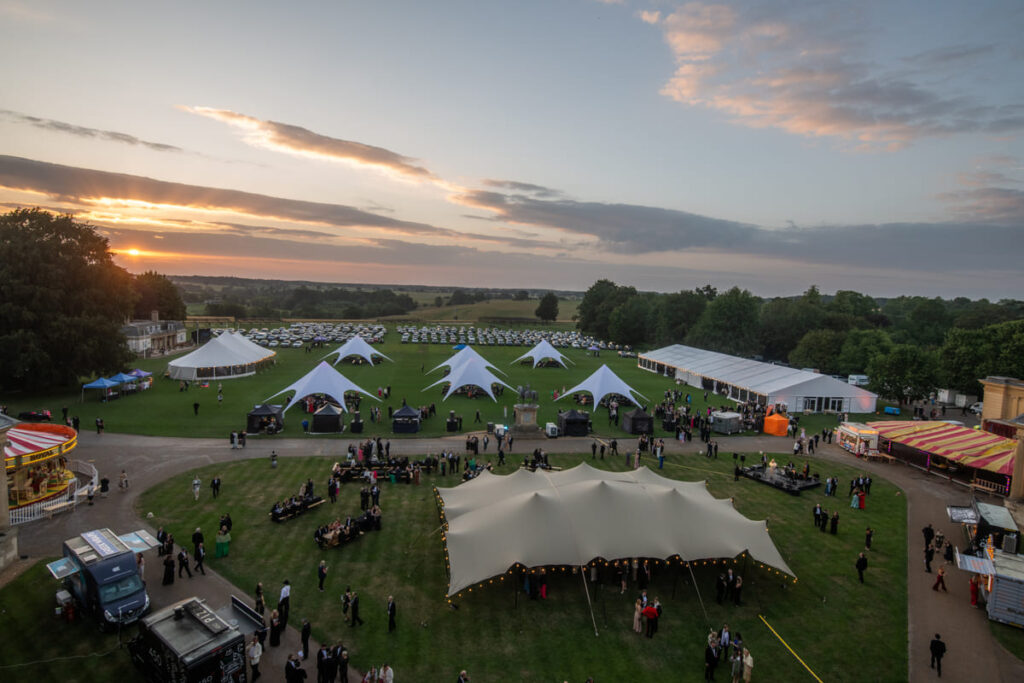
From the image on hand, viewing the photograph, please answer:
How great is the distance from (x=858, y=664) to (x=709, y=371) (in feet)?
116

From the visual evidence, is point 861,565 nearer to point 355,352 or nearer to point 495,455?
point 495,455

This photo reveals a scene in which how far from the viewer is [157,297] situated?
7031 cm

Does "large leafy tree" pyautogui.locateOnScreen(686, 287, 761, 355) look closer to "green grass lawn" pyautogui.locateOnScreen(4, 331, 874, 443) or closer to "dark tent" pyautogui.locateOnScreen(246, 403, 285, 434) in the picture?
"green grass lawn" pyautogui.locateOnScreen(4, 331, 874, 443)

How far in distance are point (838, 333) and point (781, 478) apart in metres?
41.8

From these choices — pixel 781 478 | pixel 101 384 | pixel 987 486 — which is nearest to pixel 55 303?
pixel 101 384

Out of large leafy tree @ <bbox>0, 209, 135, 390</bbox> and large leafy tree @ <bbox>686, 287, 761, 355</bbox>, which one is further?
large leafy tree @ <bbox>686, 287, 761, 355</bbox>

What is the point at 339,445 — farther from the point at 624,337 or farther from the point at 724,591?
the point at 624,337

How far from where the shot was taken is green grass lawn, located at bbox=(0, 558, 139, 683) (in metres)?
10.2

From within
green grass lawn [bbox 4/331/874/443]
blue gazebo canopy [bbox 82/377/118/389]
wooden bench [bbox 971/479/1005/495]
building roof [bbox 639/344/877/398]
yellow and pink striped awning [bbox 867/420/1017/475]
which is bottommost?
Result: green grass lawn [bbox 4/331/874/443]

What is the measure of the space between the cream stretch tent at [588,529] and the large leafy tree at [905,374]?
32.0 m

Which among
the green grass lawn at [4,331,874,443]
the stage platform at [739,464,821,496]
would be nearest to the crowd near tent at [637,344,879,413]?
the green grass lawn at [4,331,874,443]

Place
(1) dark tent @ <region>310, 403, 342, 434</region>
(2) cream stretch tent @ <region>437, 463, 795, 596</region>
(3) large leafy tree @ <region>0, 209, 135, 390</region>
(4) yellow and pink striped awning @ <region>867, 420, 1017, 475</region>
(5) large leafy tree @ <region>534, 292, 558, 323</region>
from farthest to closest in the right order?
(5) large leafy tree @ <region>534, 292, 558, 323</region>, (3) large leafy tree @ <region>0, 209, 135, 390</region>, (1) dark tent @ <region>310, 403, 342, 434</region>, (4) yellow and pink striped awning @ <region>867, 420, 1017, 475</region>, (2) cream stretch tent @ <region>437, 463, 795, 596</region>

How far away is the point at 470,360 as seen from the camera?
38750mm

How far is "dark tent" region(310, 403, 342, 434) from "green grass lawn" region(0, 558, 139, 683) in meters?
15.0
